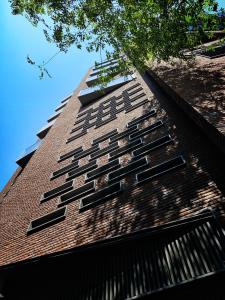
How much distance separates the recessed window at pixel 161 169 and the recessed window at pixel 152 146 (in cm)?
131

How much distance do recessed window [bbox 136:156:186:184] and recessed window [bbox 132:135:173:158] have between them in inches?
51.5

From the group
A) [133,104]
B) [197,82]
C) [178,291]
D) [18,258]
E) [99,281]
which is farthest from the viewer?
[133,104]

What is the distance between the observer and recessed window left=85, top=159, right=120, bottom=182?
11.3 metres

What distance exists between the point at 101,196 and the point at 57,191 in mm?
3027

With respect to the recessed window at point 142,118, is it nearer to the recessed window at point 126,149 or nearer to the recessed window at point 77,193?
the recessed window at point 126,149

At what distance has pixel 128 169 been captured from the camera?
10594 millimetres

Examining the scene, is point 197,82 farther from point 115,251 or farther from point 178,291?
point 178,291

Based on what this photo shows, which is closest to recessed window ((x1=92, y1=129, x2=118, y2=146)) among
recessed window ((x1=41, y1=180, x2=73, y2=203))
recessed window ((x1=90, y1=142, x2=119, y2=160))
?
recessed window ((x1=90, y1=142, x2=119, y2=160))

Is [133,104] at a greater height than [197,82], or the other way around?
[197,82]

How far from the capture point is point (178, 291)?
571 centimetres

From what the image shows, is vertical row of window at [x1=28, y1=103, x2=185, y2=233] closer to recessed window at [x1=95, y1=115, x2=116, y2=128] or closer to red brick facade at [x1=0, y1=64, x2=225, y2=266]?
red brick facade at [x1=0, y1=64, x2=225, y2=266]

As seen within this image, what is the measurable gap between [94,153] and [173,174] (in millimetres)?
5747

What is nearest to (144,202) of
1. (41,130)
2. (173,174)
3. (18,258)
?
(173,174)

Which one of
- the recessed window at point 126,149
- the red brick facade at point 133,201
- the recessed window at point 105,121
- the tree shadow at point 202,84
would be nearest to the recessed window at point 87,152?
the red brick facade at point 133,201
